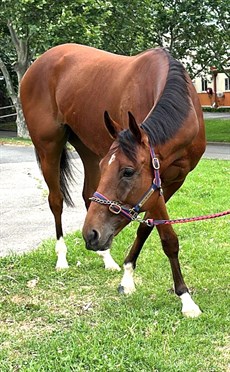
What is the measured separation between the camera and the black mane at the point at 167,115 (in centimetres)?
282

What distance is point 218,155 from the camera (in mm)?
15648

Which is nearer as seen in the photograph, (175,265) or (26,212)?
(175,265)

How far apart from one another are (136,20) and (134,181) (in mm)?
18105

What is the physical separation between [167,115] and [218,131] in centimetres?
2186

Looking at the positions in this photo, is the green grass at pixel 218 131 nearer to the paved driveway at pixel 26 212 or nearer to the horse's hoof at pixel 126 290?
the paved driveway at pixel 26 212

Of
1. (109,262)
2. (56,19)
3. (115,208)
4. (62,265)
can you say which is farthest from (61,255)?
(56,19)

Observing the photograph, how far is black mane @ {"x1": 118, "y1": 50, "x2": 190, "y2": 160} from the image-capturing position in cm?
282

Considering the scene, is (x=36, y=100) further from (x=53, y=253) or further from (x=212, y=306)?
(x=212, y=306)

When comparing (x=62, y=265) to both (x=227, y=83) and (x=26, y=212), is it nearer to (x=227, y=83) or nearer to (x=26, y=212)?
(x=26, y=212)

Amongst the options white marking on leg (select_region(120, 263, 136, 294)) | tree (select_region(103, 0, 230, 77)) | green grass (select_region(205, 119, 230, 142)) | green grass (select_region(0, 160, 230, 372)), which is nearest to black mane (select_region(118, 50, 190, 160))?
green grass (select_region(0, 160, 230, 372))

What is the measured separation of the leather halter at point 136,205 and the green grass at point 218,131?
18532 millimetres

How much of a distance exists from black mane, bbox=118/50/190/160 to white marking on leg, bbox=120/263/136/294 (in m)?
1.32

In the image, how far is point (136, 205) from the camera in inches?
116

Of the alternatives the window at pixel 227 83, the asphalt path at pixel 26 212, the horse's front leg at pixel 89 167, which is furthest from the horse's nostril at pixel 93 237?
the window at pixel 227 83
